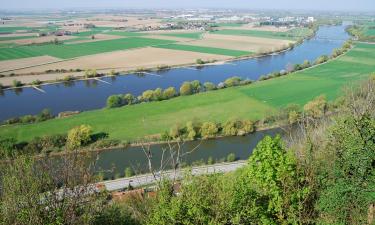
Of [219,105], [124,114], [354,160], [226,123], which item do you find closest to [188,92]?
[219,105]

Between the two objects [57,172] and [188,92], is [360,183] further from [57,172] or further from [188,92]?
[188,92]

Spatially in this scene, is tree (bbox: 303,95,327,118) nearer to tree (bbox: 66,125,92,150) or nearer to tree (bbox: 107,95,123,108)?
tree (bbox: 107,95,123,108)

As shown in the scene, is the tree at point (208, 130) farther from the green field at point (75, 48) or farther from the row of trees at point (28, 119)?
the green field at point (75, 48)

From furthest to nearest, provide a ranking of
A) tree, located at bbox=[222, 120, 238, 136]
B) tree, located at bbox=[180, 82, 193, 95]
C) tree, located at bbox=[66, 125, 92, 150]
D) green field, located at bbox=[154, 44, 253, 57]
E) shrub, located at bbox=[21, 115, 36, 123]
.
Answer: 1. green field, located at bbox=[154, 44, 253, 57]
2. tree, located at bbox=[180, 82, 193, 95]
3. shrub, located at bbox=[21, 115, 36, 123]
4. tree, located at bbox=[222, 120, 238, 136]
5. tree, located at bbox=[66, 125, 92, 150]

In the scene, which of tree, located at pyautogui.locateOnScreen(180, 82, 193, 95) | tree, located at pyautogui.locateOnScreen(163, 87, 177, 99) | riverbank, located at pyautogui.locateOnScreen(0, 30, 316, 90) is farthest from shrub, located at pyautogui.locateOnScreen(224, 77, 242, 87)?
riverbank, located at pyautogui.locateOnScreen(0, 30, 316, 90)

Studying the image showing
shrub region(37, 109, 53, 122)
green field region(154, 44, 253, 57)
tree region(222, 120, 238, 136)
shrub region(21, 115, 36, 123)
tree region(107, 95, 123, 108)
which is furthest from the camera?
green field region(154, 44, 253, 57)

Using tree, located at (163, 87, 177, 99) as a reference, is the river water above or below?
below
